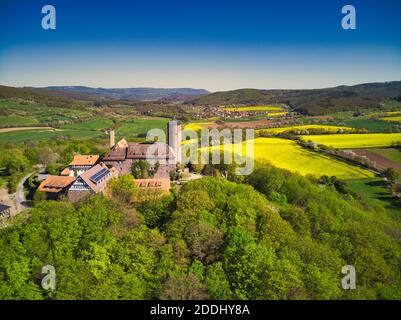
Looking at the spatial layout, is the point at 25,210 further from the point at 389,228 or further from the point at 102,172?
the point at 389,228

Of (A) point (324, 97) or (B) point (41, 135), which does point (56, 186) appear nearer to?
(B) point (41, 135)

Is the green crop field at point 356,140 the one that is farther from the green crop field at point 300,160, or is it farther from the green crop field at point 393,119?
the green crop field at point 393,119

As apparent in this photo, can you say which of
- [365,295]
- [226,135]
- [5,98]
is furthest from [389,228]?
[5,98]

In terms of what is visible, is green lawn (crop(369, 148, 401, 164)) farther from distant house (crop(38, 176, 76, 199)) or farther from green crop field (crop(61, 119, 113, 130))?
green crop field (crop(61, 119, 113, 130))

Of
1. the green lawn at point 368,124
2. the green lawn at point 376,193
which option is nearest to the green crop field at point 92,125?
the green lawn at point 368,124

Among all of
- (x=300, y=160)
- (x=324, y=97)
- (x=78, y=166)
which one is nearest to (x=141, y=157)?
(x=78, y=166)
